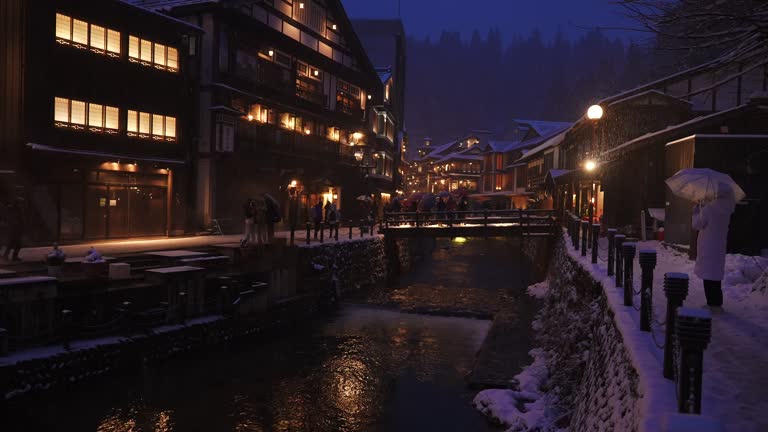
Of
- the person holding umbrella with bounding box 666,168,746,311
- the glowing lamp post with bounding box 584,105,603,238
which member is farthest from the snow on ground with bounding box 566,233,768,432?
the glowing lamp post with bounding box 584,105,603,238

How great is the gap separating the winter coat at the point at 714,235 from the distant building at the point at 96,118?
874 inches

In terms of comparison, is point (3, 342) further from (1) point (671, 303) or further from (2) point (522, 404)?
(1) point (671, 303)

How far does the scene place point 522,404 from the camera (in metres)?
11.2

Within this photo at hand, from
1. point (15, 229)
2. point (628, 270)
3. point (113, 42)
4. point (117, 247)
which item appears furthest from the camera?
point (113, 42)

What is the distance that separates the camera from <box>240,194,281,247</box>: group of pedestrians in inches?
776

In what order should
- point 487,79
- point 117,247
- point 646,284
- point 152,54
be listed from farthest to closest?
point 487,79
point 152,54
point 117,247
point 646,284

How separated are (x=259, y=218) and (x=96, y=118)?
9.36 metres

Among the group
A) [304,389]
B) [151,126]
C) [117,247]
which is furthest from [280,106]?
[304,389]

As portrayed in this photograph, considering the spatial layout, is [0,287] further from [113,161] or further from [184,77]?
[184,77]

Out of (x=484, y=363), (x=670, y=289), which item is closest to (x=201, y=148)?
(x=484, y=363)

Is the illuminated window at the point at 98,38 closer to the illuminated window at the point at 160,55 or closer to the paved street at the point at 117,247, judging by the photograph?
the illuminated window at the point at 160,55

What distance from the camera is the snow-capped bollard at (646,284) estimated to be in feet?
21.8

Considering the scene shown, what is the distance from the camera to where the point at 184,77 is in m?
26.8

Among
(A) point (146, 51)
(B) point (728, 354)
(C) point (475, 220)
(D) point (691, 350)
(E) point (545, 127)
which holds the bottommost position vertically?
(B) point (728, 354)
